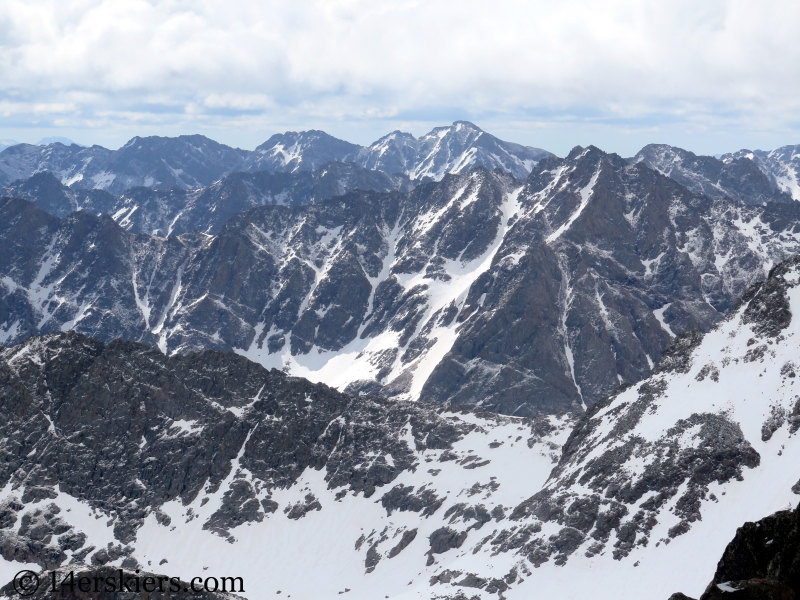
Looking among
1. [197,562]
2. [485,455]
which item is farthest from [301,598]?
[485,455]

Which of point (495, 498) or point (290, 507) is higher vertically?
point (495, 498)

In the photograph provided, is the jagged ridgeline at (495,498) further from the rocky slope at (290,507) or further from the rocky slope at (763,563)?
the rocky slope at (763,563)

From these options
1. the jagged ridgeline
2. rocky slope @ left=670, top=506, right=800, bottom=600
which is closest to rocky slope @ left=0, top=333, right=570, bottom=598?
the jagged ridgeline

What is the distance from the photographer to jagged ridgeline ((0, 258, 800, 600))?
118 metres

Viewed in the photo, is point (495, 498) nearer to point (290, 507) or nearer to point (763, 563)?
point (290, 507)

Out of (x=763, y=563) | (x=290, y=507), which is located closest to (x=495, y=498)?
(x=290, y=507)

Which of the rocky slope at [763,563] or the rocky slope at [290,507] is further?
the rocky slope at [290,507]

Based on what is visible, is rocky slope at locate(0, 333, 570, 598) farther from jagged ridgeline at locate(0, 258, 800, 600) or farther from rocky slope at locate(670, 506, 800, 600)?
rocky slope at locate(670, 506, 800, 600)

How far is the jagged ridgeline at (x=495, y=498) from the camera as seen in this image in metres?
118

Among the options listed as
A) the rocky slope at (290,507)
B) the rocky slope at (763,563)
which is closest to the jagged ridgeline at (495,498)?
the rocky slope at (290,507)

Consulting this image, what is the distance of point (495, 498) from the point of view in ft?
538

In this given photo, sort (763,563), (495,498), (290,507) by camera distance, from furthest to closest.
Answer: (290,507) → (495,498) → (763,563)

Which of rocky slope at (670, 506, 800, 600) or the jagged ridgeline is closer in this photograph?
rocky slope at (670, 506, 800, 600)

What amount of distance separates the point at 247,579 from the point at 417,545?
3442 centimetres
